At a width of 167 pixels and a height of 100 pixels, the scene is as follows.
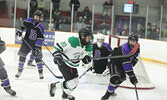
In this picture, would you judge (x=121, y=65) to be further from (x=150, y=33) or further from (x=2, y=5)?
(x=2, y=5)

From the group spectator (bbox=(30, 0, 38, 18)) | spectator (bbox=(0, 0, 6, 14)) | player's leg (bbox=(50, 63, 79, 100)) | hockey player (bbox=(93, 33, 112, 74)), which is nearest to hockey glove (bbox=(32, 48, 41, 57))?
hockey player (bbox=(93, 33, 112, 74))

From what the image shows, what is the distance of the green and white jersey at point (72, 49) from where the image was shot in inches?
141

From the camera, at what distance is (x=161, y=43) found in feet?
28.4

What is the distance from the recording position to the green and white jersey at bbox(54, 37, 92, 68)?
358 cm

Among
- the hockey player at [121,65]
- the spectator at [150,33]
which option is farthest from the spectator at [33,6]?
the hockey player at [121,65]

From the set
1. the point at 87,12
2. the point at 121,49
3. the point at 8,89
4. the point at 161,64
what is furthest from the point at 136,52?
the point at 87,12

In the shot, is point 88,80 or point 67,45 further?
point 88,80

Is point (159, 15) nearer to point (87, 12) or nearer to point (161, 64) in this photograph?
point (161, 64)

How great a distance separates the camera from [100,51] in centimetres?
519

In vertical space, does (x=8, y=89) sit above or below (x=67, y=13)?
below

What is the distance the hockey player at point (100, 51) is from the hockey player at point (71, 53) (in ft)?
4.22

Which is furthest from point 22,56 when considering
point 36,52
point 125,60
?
point 125,60

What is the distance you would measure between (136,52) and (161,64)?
467cm

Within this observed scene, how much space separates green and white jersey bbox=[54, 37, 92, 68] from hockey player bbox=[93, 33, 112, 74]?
4.18ft
